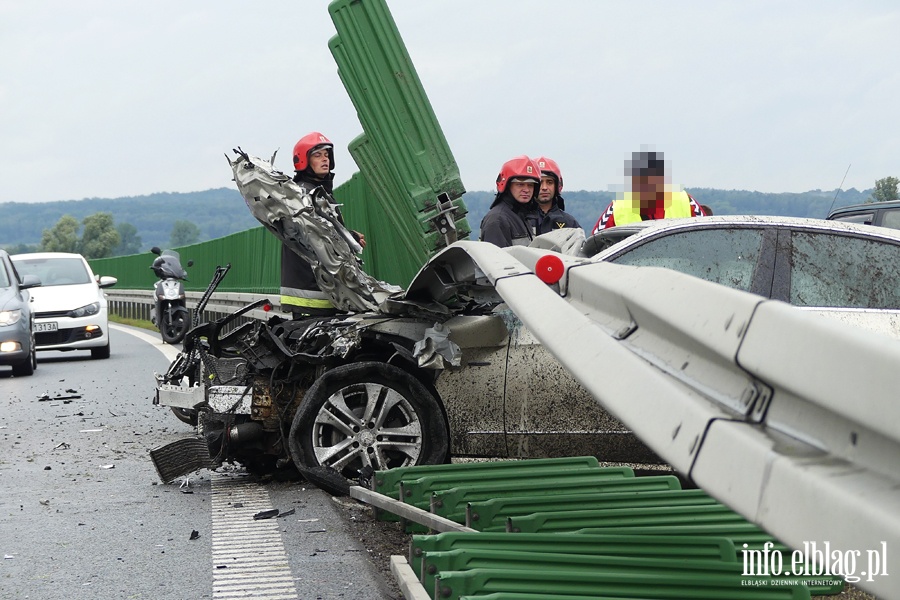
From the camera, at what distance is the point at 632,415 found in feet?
8.41

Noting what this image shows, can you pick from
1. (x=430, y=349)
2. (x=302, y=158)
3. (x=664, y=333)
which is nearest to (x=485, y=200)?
(x=302, y=158)

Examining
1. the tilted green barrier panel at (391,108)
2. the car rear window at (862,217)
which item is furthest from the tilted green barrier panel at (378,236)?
the car rear window at (862,217)

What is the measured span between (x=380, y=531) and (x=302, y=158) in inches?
141

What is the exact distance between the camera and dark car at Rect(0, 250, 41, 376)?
16.1 metres

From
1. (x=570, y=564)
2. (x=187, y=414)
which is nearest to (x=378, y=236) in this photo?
(x=187, y=414)

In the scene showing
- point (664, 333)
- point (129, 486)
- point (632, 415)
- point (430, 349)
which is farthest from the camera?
point (129, 486)

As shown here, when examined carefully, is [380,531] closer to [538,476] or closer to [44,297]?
[538,476]

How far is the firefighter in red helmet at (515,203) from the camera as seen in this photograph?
8711 millimetres

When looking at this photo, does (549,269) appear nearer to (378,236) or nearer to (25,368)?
(378,236)

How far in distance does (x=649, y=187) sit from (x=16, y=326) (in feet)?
35.2

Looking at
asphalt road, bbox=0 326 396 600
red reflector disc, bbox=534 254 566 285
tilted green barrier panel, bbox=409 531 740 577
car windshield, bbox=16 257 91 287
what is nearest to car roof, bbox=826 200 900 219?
asphalt road, bbox=0 326 396 600

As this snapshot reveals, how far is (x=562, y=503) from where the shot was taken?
5543 mm

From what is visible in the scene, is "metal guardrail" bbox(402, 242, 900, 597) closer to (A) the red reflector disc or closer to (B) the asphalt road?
(A) the red reflector disc

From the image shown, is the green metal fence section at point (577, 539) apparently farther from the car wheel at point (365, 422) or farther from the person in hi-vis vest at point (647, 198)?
the person in hi-vis vest at point (647, 198)
